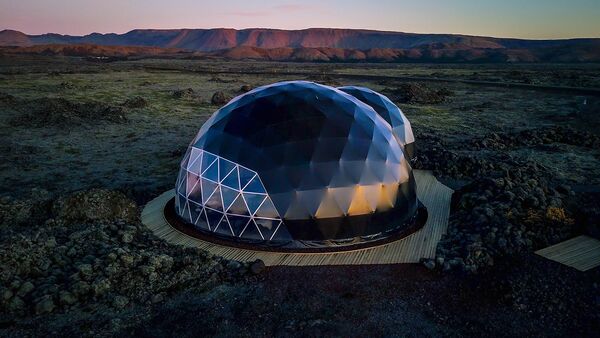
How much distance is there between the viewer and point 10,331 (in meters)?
10.2

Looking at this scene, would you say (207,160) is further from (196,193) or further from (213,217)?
(213,217)

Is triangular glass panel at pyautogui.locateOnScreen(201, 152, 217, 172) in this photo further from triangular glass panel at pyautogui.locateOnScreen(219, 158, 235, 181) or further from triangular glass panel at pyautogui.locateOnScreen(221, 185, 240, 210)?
triangular glass panel at pyautogui.locateOnScreen(221, 185, 240, 210)

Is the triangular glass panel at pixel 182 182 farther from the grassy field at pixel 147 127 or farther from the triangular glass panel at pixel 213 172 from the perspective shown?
the grassy field at pixel 147 127

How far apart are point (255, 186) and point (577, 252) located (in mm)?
10923

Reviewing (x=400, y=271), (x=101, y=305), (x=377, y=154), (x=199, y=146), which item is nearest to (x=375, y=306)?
(x=400, y=271)

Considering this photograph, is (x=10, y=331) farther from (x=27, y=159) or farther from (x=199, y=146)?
(x=27, y=159)

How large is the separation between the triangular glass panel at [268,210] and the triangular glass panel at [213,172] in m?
1.99

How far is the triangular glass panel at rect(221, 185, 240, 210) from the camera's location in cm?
1412

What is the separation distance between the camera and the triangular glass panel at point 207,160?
1493 centimetres

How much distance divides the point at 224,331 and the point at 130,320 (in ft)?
8.31

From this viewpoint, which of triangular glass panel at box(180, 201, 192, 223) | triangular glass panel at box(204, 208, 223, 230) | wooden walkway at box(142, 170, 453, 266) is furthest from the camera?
triangular glass panel at box(180, 201, 192, 223)

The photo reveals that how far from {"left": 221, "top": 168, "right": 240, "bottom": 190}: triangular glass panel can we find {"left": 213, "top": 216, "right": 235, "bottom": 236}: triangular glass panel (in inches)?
45.8

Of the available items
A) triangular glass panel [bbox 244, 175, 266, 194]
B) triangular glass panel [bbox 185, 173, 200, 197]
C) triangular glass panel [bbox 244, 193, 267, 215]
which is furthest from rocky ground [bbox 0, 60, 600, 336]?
triangular glass panel [bbox 244, 175, 266, 194]

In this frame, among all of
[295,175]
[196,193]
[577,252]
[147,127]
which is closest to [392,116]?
[295,175]
